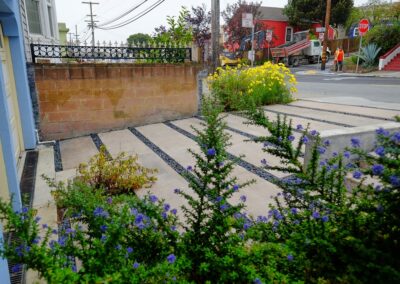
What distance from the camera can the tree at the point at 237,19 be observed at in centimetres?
3681

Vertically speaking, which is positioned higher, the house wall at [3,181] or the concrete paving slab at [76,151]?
the house wall at [3,181]

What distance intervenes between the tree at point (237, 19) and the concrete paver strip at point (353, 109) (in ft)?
97.4

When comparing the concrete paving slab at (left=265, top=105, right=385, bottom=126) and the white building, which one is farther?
the white building

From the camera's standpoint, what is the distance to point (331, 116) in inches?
290

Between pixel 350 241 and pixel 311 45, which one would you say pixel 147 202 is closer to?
pixel 350 241

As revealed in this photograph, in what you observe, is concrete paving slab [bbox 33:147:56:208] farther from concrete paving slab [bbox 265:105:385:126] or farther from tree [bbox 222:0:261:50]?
tree [bbox 222:0:261:50]

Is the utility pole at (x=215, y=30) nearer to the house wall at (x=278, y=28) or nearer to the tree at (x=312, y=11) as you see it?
the tree at (x=312, y=11)

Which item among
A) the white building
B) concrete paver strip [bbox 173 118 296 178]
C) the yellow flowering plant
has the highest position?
the white building

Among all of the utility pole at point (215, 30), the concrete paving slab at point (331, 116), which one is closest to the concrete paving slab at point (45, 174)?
the concrete paving slab at point (331, 116)

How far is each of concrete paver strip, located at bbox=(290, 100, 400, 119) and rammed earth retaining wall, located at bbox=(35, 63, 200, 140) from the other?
11.6 ft

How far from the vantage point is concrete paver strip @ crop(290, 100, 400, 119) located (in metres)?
7.29

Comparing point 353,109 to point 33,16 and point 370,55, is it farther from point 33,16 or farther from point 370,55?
point 370,55

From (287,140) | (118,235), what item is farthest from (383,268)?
(118,235)

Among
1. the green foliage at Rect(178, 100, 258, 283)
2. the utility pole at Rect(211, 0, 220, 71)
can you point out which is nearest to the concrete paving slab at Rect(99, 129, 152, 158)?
the green foliage at Rect(178, 100, 258, 283)
